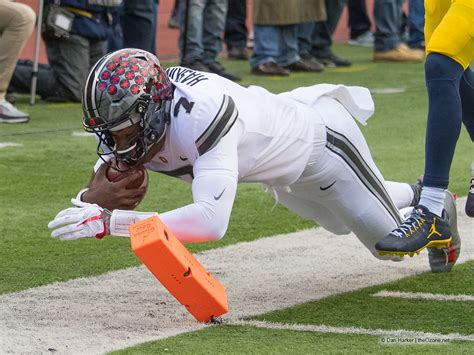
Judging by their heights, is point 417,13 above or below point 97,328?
below

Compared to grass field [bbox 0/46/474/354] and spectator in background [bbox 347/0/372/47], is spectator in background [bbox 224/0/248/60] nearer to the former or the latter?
grass field [bbox 0/46/474/354]

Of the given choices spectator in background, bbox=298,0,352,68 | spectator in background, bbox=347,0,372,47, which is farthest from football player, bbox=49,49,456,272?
spectator in background, bbox=347,0,372,47

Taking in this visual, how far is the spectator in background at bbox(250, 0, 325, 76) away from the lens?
11.4 metres

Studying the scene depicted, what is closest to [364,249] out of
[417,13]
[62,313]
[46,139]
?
[62,313]

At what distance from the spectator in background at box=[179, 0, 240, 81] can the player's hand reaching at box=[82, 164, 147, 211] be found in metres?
6.26

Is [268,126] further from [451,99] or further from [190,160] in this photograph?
[451,99]

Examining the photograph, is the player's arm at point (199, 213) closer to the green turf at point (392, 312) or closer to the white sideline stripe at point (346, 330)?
the white sideline stripe at point (346, 330)

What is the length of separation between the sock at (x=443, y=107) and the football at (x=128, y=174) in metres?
1.14

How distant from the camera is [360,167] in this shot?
4.73 meters

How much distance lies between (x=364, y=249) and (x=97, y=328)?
191 cm

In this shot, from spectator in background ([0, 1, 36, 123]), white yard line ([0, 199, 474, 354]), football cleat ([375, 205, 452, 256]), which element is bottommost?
spectator in background ([0, 1, 36, 123])

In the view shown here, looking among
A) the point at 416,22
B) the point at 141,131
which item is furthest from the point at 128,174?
the point at 416,22

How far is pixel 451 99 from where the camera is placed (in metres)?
4.62

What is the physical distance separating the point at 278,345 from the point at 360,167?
110 centimetres
